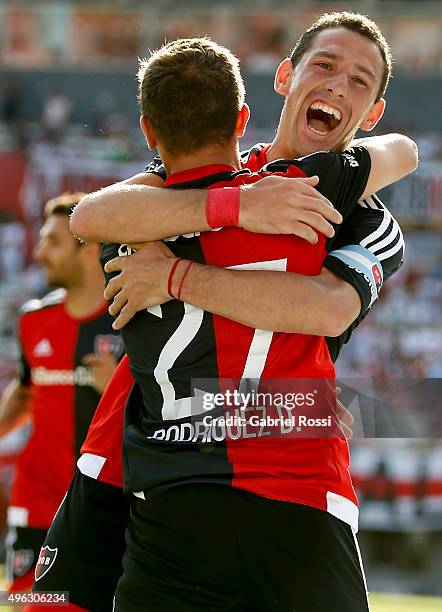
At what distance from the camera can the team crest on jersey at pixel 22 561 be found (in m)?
5.36

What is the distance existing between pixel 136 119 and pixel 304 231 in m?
16.4

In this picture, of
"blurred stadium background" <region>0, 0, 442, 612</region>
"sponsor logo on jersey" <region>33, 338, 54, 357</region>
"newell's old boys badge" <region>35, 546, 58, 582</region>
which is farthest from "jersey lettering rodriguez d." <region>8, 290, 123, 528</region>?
"blurred stadium background" <region>0, 0, 442, 612</region>

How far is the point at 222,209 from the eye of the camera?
8.89 feet

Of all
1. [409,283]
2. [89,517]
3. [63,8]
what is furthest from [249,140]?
[89,517]

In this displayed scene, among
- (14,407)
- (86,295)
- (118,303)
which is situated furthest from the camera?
(14,407)

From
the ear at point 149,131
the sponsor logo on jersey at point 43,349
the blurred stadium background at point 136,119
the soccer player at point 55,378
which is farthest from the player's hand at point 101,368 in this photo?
the blurred stadium background at point 136,119

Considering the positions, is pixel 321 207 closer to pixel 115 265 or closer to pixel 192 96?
pixel 192 96

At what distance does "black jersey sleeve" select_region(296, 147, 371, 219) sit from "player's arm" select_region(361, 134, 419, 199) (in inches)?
1.4

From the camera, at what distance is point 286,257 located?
2.72 meters

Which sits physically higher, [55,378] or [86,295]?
[86,295]

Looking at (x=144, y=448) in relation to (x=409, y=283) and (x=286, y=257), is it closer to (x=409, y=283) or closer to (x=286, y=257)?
(x=286, y=257)

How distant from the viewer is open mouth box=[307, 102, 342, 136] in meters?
3.21

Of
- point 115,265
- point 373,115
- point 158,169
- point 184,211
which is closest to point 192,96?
point 184,211

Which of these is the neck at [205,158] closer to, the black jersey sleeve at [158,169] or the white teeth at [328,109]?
the black jersey sleeve at [158,169]
